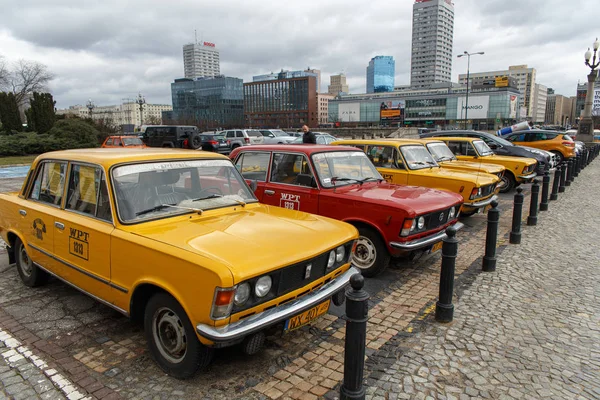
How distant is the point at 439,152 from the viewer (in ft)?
33.5

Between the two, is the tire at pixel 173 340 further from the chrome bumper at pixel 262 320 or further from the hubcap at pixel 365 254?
the hubcap at pixel 365 254

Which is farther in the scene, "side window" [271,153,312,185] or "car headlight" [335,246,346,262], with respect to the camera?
"side window" [271,153,312,185]

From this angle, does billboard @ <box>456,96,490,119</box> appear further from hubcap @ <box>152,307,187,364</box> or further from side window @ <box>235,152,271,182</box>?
hubcap @ <box>152,307,187,364</box>

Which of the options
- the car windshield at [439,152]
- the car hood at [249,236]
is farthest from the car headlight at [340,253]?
the car windshield at [439,152]

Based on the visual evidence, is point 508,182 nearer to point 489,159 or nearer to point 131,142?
point 489,159

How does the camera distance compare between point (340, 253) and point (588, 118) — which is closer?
point (340, 253)

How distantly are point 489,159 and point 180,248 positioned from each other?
36.9 ft

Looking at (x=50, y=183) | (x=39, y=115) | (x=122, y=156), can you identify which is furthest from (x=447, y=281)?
(x=39, y=115)

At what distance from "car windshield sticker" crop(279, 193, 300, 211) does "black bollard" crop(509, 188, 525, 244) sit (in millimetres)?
3977

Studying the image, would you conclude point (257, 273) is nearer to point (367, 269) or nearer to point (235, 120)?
point (367, 269)

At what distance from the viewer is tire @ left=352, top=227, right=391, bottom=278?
5.25m

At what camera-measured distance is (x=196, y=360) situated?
2934 millimetres

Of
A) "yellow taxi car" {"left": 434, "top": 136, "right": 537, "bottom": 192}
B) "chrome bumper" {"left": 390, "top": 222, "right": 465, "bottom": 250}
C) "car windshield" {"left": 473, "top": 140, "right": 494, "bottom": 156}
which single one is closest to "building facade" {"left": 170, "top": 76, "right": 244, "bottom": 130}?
"car windshield" {"left": 473, "top": 140, "right": 494, "bottom": 156}

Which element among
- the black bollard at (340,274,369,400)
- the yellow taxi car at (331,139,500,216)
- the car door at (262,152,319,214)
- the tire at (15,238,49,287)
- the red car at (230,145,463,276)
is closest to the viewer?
the black bollard at (340,274,369,400)
